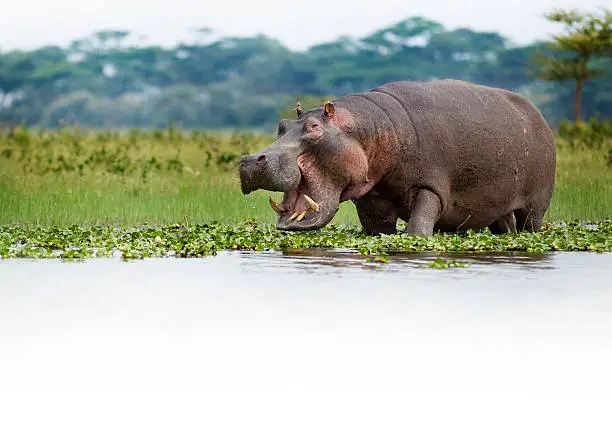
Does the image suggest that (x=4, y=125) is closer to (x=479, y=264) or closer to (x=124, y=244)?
(x=124, y=244)

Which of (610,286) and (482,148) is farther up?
(482,148)

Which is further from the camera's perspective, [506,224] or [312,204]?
[506,224]

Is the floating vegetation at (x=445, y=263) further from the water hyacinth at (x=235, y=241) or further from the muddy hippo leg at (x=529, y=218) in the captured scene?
the muddy hippo leg at (x=529, y=218)

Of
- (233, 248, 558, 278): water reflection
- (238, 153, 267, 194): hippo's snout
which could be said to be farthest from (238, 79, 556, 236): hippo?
(233, 248, 558, 278): water reflection

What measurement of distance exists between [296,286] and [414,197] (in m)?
2.18

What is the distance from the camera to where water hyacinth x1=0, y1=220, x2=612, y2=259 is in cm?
832

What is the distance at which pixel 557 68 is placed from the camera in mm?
39125

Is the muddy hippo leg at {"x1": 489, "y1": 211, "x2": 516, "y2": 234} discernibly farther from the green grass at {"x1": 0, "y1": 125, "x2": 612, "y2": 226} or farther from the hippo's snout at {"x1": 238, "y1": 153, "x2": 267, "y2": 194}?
the hippo's snout at {"x1": 238, "y1": 153, "x2": 267, "y2": 194}

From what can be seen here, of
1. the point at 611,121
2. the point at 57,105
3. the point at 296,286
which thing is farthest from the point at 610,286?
the point at 57,105

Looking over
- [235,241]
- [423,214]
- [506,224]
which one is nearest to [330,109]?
[423,214]

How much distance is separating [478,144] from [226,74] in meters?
58.3

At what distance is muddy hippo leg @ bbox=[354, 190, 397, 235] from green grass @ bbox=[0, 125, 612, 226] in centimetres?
101

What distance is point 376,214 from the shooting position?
9.11 metres

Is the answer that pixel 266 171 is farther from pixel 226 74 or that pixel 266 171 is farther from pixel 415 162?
pixel 226 74
